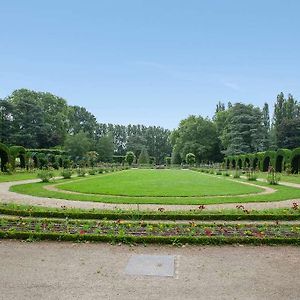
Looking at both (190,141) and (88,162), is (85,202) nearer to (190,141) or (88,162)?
(88,162)

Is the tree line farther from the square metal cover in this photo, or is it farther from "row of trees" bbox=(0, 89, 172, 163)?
the square metal cover

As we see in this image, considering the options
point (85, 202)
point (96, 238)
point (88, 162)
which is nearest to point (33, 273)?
point (96, 238)

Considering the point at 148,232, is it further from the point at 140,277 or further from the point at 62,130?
the point at 62,130

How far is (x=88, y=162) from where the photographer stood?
55.6 meters

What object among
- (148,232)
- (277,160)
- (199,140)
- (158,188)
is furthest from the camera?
(199,140)

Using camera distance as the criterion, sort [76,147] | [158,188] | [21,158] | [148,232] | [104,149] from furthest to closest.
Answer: [104,149], [76,147], [21,158], [158,188], [148,232]

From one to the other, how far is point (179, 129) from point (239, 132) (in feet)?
65.3

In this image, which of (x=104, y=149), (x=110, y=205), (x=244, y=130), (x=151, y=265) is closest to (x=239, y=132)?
(x=244, y=130)

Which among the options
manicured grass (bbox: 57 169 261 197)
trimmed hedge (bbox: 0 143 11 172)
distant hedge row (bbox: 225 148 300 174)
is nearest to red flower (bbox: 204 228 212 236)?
manicured grass (bbox: 57 169 261 197)

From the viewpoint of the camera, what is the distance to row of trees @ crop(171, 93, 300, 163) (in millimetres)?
62062

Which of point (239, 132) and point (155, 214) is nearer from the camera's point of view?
point (155, 214)

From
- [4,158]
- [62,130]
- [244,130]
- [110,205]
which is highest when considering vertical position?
[244,130]

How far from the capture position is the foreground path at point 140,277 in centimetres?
508

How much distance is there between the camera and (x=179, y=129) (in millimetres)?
82875
